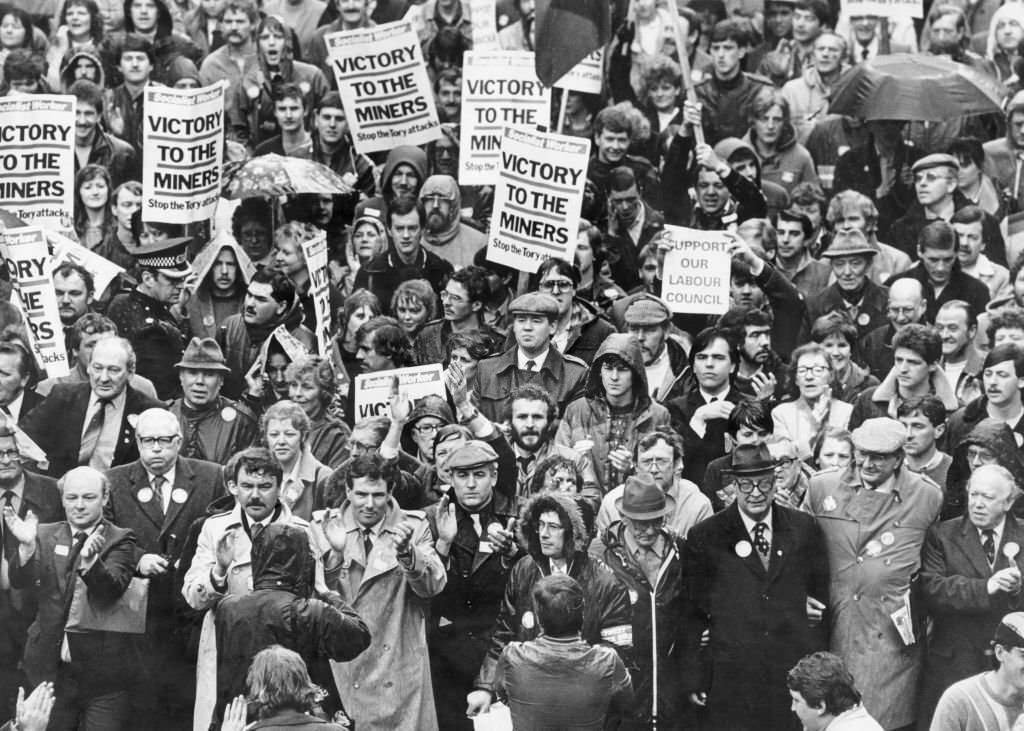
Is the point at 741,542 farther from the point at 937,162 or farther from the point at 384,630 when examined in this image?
the point at 937,162

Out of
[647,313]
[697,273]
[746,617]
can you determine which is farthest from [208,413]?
[746,617]

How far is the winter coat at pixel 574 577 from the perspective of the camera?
11.4 meters

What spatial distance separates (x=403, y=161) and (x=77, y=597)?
5142 mm

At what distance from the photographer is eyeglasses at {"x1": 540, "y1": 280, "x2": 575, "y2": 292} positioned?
47.3 ft

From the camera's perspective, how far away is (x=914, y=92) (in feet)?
54.4

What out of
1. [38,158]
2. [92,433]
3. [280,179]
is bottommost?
[92,433]

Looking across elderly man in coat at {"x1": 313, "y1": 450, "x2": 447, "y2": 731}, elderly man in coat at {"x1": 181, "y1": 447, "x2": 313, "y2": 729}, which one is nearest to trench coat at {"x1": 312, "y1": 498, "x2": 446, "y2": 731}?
elderly man in coat at {"x1": 313, "y1": 450, "x2": 447, "y2": 731}

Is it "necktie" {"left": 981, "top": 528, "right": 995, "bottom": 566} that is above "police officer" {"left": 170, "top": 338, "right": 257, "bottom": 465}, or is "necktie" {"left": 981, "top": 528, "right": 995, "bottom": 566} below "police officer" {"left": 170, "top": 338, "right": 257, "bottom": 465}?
above

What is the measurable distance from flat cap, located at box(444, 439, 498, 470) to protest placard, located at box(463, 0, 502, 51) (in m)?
6.48

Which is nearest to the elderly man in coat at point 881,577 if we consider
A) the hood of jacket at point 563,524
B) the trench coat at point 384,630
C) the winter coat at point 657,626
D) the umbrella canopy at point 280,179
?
the winter coat at point 657,626

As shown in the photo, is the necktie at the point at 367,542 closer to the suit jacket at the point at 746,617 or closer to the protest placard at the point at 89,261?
the suit jacket at the point at 746,617

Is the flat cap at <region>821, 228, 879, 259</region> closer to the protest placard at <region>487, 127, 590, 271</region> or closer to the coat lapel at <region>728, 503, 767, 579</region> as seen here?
the protest placard at <region>487, 127, 590, 271</region>

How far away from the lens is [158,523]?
12.3 metres

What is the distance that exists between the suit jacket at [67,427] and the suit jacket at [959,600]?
402 centimetres
